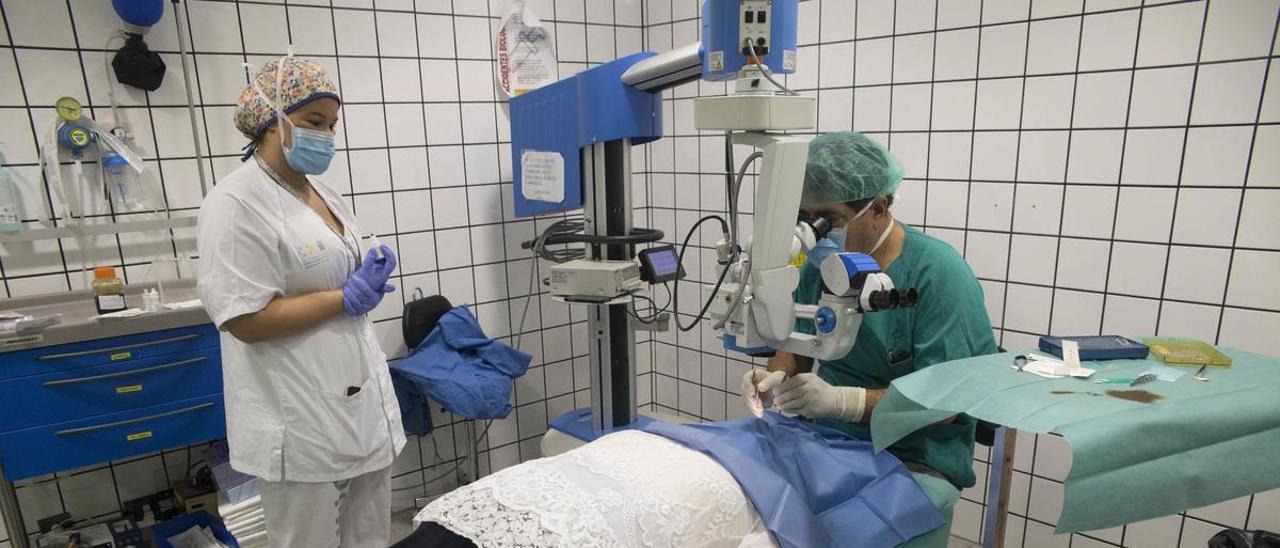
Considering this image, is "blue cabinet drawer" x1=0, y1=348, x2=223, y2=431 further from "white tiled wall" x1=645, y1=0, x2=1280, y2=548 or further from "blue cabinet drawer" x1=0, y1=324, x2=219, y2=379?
"white tiled wall" x1=645, y1=0, x2=1280, y2=548

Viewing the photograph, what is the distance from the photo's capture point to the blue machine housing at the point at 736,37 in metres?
1.29

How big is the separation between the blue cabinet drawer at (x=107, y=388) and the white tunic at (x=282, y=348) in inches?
12.1

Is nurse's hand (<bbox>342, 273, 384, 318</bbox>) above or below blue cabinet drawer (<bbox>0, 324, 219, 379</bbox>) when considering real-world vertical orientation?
above

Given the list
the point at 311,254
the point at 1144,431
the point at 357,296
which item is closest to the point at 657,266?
the point at 357,296

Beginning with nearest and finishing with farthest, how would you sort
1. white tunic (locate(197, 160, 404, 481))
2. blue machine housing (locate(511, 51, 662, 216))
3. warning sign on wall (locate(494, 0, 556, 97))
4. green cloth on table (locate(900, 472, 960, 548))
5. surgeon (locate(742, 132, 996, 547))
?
green cloth on table (locate(900, 472, 960, 548)) < surgeon (locate(742, 132, 996, 547)) < white tunic (locate(197, 160, 404, 481)) < blue machine housing (locate(511, 51, 662, 216)) < warning sign on wall (locate(494, 0, 556, 97))

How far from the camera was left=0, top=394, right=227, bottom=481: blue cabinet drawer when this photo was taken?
1.78 meters

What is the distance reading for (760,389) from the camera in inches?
61.5

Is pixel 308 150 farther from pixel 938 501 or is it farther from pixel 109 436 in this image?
pixel 938 501

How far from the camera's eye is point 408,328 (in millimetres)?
2518

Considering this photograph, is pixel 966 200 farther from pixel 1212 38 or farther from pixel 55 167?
pixel 55 167

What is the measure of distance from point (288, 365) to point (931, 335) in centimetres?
155

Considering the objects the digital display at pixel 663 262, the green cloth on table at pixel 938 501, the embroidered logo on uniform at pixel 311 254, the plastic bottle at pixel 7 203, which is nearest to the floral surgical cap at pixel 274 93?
the embroidered logo on uniform at pixel 311 254

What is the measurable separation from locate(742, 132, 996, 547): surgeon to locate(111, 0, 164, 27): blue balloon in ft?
6.35

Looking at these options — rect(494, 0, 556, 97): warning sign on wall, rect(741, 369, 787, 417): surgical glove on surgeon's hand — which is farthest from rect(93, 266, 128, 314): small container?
rect(741, 369, 787, 417): surgical glove on surgeon's hand
